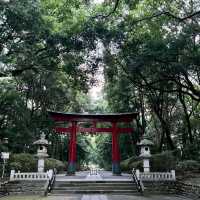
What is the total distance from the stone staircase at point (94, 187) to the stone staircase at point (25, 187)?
762 mm

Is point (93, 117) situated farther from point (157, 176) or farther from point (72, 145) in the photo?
point (157, 176)

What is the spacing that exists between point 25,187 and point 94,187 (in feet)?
12.2

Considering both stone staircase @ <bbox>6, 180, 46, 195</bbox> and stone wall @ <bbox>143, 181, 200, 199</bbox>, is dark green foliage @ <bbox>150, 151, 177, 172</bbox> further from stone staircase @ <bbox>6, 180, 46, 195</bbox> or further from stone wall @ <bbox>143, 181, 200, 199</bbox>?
stone staircase @ <bbox>6, 180, 46, 195</bbox>

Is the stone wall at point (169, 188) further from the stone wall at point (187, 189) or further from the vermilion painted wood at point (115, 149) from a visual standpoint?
the vermilion painted wood at point (115, 149)

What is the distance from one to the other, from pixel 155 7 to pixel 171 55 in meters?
3.02

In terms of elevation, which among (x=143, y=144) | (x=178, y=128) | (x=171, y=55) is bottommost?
(x=143, y=144)

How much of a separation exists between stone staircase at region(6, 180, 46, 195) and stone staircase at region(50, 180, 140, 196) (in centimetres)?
76

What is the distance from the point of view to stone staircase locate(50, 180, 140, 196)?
47.2ft

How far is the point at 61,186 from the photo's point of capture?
50.3 feet

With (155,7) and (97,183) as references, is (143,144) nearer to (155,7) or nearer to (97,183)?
(97,183)

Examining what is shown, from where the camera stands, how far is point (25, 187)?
14992 mm

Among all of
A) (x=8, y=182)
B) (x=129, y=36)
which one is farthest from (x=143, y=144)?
(x=8, y=182)

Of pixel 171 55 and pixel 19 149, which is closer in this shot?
pixel 171 55

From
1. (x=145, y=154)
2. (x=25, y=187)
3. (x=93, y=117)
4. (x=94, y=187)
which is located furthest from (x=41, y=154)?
(x=145, y=154)
